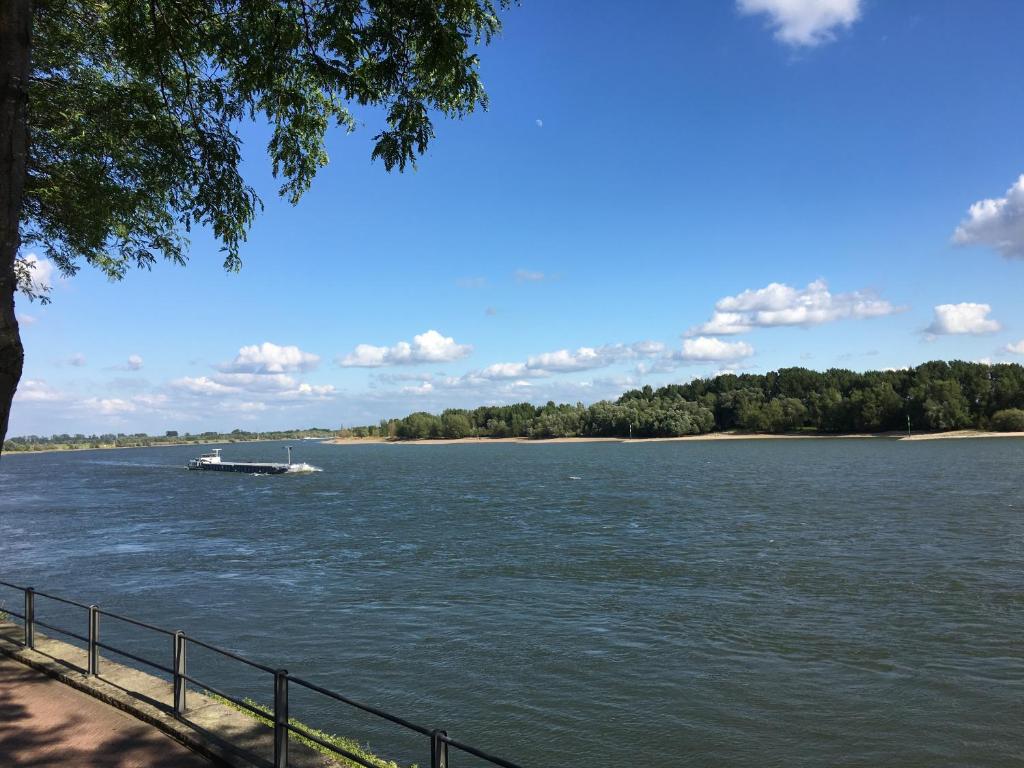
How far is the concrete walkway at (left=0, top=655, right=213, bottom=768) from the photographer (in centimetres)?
764

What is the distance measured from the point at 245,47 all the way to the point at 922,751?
17.7m

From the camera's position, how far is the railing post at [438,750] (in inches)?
224

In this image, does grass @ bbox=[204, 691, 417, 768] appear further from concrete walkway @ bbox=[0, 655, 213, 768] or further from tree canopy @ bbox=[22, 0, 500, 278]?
tree canopy @ bbox=[22, 0, 500, 278]

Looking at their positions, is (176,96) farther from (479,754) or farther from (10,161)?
(479,754)

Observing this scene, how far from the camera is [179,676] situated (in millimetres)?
8883

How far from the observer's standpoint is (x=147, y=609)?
25.5 m

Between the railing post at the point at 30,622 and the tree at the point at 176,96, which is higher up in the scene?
the tree at the point at 176,96

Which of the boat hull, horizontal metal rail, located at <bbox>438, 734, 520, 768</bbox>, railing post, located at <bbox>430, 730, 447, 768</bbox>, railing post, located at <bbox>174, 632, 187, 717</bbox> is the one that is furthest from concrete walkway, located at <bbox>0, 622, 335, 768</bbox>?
the boat hull

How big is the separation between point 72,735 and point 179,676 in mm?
1259

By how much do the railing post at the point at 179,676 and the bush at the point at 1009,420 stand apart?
574ft

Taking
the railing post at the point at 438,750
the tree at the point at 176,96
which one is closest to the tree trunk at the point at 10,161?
the tree at the point at 176,96

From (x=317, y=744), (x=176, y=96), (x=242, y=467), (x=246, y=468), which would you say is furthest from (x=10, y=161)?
(x=242, y=467)

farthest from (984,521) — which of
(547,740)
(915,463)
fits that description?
(915,463)

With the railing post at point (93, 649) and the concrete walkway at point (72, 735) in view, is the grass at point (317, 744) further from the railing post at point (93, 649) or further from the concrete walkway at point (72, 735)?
the railing post at point (93, 649)
